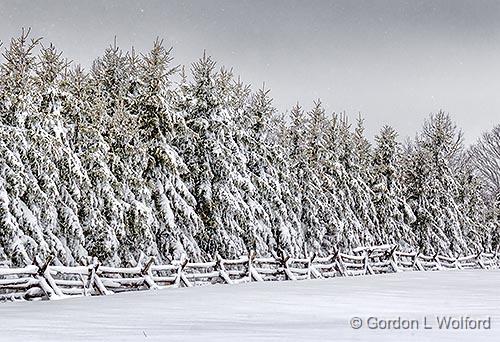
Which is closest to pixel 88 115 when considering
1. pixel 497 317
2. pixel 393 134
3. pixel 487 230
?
pixel 497 317

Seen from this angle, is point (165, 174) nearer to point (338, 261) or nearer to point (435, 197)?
point (338, 261)

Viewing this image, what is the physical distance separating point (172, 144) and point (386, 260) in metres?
13.7

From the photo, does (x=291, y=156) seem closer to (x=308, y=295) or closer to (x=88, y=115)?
(x=88, y=115)

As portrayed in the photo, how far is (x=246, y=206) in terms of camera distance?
33.6 m

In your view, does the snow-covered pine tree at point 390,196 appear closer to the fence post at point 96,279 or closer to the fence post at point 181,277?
the fence post at point 181,277

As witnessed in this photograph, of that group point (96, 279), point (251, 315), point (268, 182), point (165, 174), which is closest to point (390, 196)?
point (268, 182)

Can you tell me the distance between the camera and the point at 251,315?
1338cm

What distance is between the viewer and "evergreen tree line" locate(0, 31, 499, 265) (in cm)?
2525

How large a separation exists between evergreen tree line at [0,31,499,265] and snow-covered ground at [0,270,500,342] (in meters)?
8.00

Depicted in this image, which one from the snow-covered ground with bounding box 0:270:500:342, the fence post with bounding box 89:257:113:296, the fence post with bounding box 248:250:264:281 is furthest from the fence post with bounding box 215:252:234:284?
the fence post with bounding box 89:257:113:296

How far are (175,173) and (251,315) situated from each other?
17841 millimetres

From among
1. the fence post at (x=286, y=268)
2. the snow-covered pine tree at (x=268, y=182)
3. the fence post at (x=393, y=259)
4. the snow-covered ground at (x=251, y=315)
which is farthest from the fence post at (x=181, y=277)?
the fence post at (x=393, y=259)

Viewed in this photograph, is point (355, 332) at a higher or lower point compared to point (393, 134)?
lower

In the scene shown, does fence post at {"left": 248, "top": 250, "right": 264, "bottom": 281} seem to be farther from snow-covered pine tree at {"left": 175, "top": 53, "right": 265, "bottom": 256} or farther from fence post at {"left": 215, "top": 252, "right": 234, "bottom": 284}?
snow-covered pine tree at {"left": 175, "top": 53, "right": 265, "bottom": 256}
